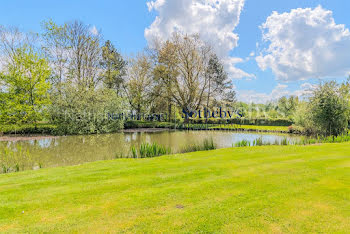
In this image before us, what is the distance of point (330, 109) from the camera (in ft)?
40.9

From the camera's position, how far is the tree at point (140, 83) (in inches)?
1089

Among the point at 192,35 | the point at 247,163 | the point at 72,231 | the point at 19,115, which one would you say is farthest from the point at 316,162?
the point at 192,35

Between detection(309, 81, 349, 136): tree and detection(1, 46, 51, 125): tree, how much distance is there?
2148 centimetres

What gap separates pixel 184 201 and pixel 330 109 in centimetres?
1371

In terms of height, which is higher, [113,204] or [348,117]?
[348,117]

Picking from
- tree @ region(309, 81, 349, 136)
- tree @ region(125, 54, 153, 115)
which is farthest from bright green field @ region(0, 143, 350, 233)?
tree @ region(125, 54, 153, 115)

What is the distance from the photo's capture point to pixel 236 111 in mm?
27062

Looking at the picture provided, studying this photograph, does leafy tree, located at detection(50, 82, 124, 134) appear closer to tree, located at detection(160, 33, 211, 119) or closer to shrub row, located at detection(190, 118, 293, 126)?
tree, located at detection(160, 33, 211, 119)

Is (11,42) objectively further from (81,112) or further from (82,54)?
(81,112)

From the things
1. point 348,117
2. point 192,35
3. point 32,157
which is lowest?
point 32,157

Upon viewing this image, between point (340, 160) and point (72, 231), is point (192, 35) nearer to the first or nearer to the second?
point (340, 160)

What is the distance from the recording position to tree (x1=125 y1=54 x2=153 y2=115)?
27.7 metres

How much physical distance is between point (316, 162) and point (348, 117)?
34.9 ft

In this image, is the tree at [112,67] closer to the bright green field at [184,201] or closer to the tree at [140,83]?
the tree at [140,83]
